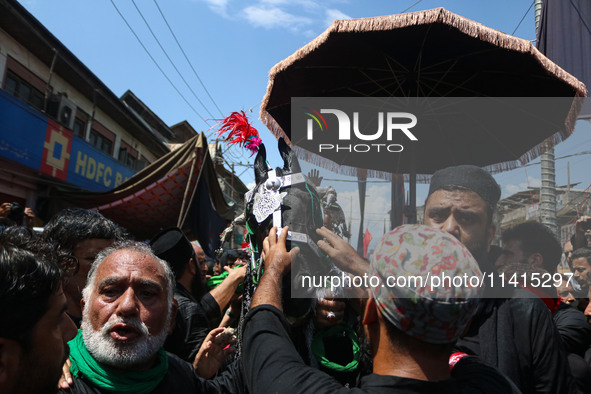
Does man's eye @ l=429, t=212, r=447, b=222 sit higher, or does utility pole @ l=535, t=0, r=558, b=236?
utility pole @ l=535, t=0, r=558, b=236

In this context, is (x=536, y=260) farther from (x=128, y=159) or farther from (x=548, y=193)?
(x=128, y=159)

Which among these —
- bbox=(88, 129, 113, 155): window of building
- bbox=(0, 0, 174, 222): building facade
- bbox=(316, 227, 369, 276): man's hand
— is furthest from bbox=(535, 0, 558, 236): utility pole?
bbox=(88, 129, 113, 155): window of building

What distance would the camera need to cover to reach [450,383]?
1.13 metres

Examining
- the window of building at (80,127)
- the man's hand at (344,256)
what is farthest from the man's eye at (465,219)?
the window of building at (80,127)

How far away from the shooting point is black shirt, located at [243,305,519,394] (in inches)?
44.2

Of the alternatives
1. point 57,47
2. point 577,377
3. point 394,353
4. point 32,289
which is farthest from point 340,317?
point 57,47

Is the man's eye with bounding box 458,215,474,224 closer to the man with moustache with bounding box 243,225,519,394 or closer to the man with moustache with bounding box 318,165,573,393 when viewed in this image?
the man with moustache with bounding box 318,165,573,393

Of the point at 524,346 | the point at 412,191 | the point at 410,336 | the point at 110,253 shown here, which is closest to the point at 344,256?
the point at 410,336

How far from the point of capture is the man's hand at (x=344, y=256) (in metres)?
1.61

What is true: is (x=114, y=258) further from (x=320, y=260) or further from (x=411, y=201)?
(x=411, y=201)

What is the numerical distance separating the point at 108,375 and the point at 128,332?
163 mm

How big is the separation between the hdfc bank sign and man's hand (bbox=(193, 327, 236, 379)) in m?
1.23

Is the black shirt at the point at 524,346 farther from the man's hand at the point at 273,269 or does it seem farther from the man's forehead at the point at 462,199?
the man's hand at the point at 273,269

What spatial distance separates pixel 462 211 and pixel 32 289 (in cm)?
155
